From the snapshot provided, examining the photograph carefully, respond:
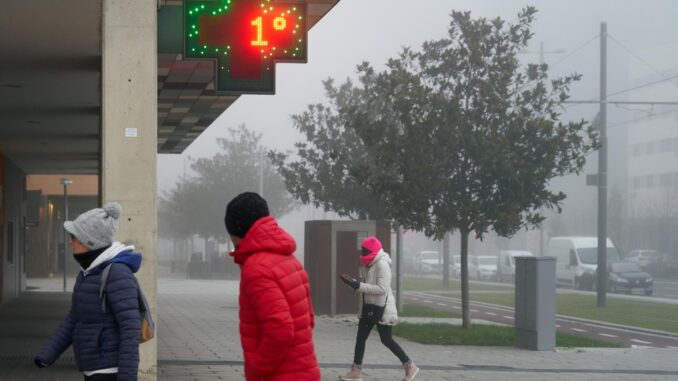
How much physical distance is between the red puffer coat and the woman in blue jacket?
94 centimetres

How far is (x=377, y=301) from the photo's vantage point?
13094 millimetres

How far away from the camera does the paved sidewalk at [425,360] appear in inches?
556

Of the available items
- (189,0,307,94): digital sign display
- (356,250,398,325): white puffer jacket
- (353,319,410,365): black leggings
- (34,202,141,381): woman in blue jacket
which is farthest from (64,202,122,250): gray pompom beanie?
(353,319,410,365): black leggings

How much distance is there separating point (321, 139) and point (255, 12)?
85.3 feet

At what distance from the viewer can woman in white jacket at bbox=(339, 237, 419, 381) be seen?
13.0 metres

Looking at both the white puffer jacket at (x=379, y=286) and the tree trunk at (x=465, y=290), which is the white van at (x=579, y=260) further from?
the white puffer jacket at (x=379, y=286)

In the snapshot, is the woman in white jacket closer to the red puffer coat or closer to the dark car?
the red puffer coat

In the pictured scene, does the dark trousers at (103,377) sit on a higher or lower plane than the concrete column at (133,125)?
lower

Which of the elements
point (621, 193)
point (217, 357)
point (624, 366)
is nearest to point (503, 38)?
point (624, 366)

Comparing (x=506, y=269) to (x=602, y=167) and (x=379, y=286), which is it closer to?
(x=602, y=167)

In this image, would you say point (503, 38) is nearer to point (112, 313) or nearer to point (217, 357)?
point (217, 357)

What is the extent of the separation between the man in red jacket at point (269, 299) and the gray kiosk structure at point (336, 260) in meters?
20.2

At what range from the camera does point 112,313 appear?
5.89 meters

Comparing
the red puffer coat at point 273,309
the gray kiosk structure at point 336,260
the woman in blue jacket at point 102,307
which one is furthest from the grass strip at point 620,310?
→ the red puffer coat at point 273,309
